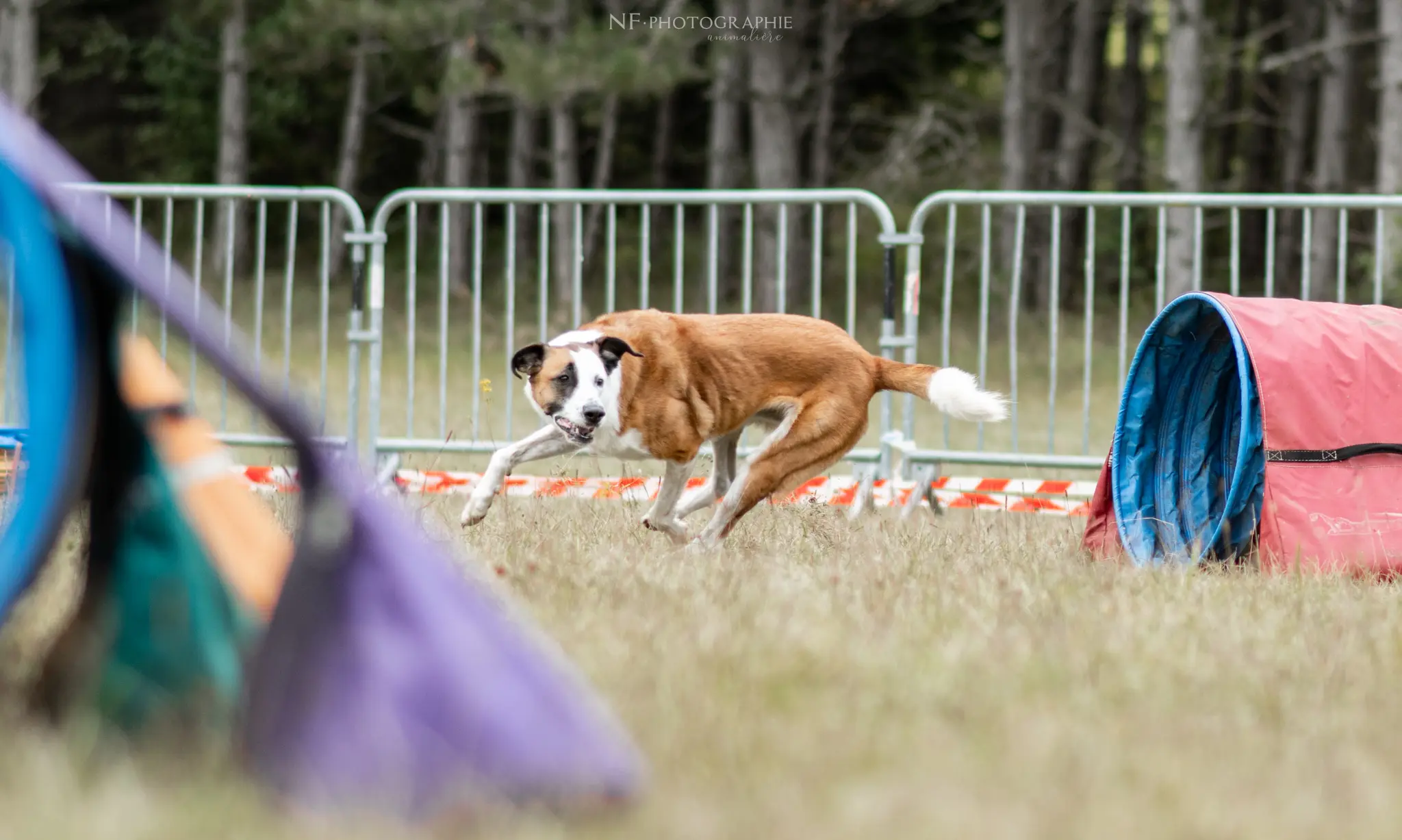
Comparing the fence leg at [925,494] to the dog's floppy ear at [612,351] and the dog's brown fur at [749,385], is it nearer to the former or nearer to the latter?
the dog's brown fur at [749,385]

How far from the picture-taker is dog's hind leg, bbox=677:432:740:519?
6680 mm

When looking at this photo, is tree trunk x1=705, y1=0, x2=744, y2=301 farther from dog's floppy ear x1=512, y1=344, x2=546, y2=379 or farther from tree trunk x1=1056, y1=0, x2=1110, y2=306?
dog's floppy ear x1=512, y1=344, x2=546, y2=379

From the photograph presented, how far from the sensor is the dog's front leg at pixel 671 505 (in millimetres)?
6312

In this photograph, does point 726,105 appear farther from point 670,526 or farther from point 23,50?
point 670,526

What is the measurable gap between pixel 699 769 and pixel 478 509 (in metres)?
3.55

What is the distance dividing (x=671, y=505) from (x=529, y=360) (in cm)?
80

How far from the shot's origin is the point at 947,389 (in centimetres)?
634

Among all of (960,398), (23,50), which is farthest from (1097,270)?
(960,398)

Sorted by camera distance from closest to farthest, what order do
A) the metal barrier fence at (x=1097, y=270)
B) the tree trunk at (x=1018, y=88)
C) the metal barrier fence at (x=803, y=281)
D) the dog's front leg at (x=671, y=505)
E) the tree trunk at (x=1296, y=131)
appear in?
the dog's front leg at (x=671, y=505) → the metal barrier fence at (x=1097, y=270) → the metal barrier fence at (x=803, y=281) → the tree trunk at (x=1018, y=88) → the tree trunk at (x=1296, y=131)

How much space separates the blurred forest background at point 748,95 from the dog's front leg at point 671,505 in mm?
9268

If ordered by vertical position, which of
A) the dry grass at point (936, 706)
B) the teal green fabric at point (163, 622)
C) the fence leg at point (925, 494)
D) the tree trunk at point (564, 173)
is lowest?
the fence leg at point (925, 494)

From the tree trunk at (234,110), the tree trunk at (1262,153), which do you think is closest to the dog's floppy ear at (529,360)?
the tree trunk at (234,110)

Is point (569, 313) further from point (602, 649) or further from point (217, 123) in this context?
point (602, 649)

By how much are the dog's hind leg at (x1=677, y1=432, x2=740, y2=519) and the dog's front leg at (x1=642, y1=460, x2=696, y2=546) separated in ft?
0.71
